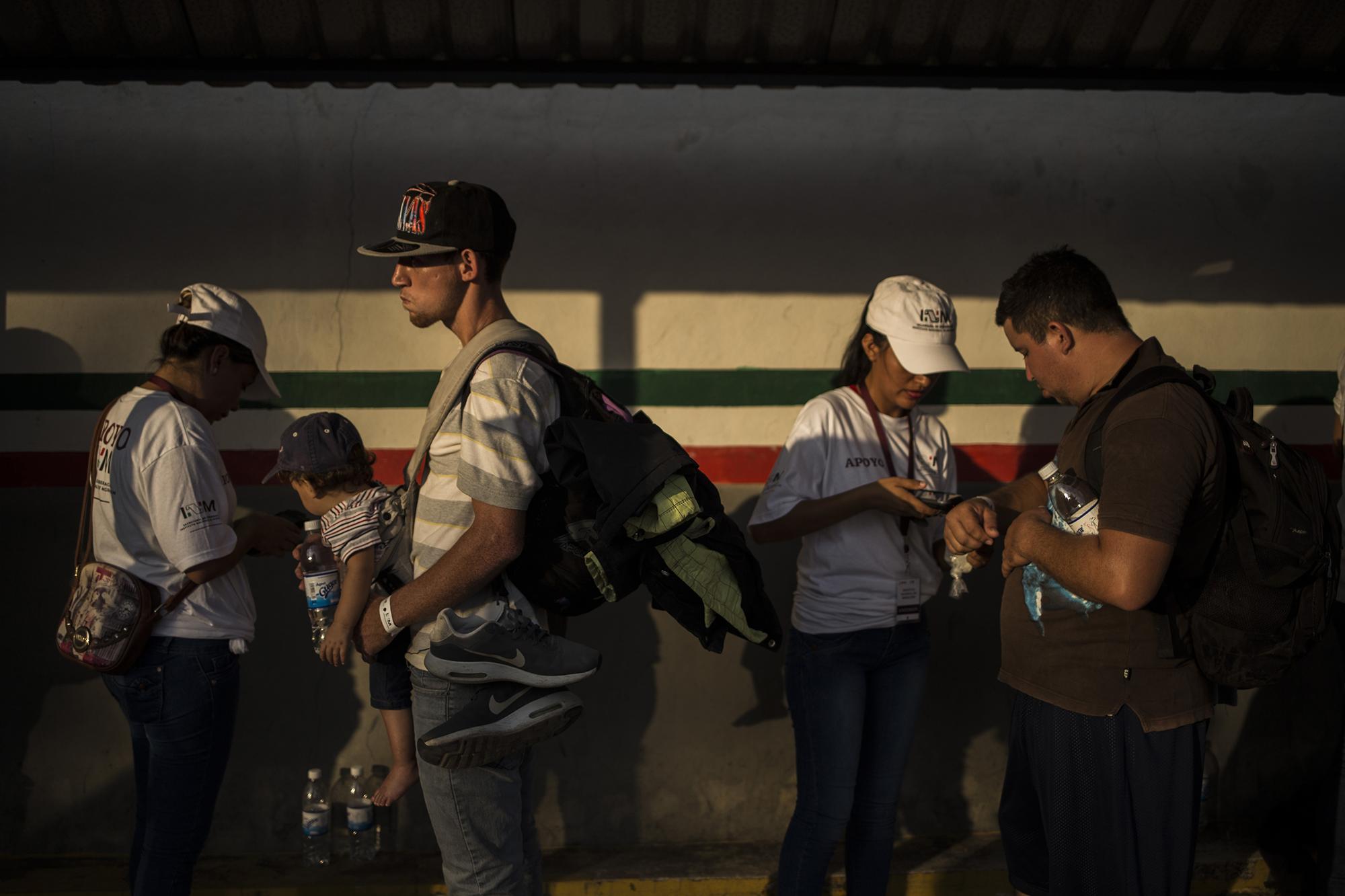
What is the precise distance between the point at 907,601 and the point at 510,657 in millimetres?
1468

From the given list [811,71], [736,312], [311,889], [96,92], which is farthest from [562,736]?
[96,92]

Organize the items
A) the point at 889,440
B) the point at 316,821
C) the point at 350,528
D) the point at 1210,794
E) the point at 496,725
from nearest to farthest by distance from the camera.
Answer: the point at 496,725 < the point at 350,528 < the point at 889,440 < the point at 316,821 < the point at 1210,794

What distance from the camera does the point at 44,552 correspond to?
425cm

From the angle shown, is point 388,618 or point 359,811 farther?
point 359,811


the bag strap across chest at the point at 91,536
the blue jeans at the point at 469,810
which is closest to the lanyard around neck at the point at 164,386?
the bag strap across chest at the point at 91,536

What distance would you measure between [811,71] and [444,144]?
1337mm

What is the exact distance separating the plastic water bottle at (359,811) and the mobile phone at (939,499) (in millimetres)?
2380

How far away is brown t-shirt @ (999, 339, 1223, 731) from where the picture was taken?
7.72ft

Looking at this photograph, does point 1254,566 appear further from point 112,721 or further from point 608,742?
point 112,721

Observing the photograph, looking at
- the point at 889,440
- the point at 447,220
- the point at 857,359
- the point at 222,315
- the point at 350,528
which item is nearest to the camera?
the point at 447,220

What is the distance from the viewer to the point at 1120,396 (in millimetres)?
2512

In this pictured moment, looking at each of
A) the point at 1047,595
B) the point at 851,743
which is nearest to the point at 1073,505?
the point at 1047,595

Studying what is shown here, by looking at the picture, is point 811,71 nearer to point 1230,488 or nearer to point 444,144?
point 444,144

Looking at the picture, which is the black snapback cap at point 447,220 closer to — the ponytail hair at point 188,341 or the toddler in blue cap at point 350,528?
the toddler in blue cap at point 350,528
